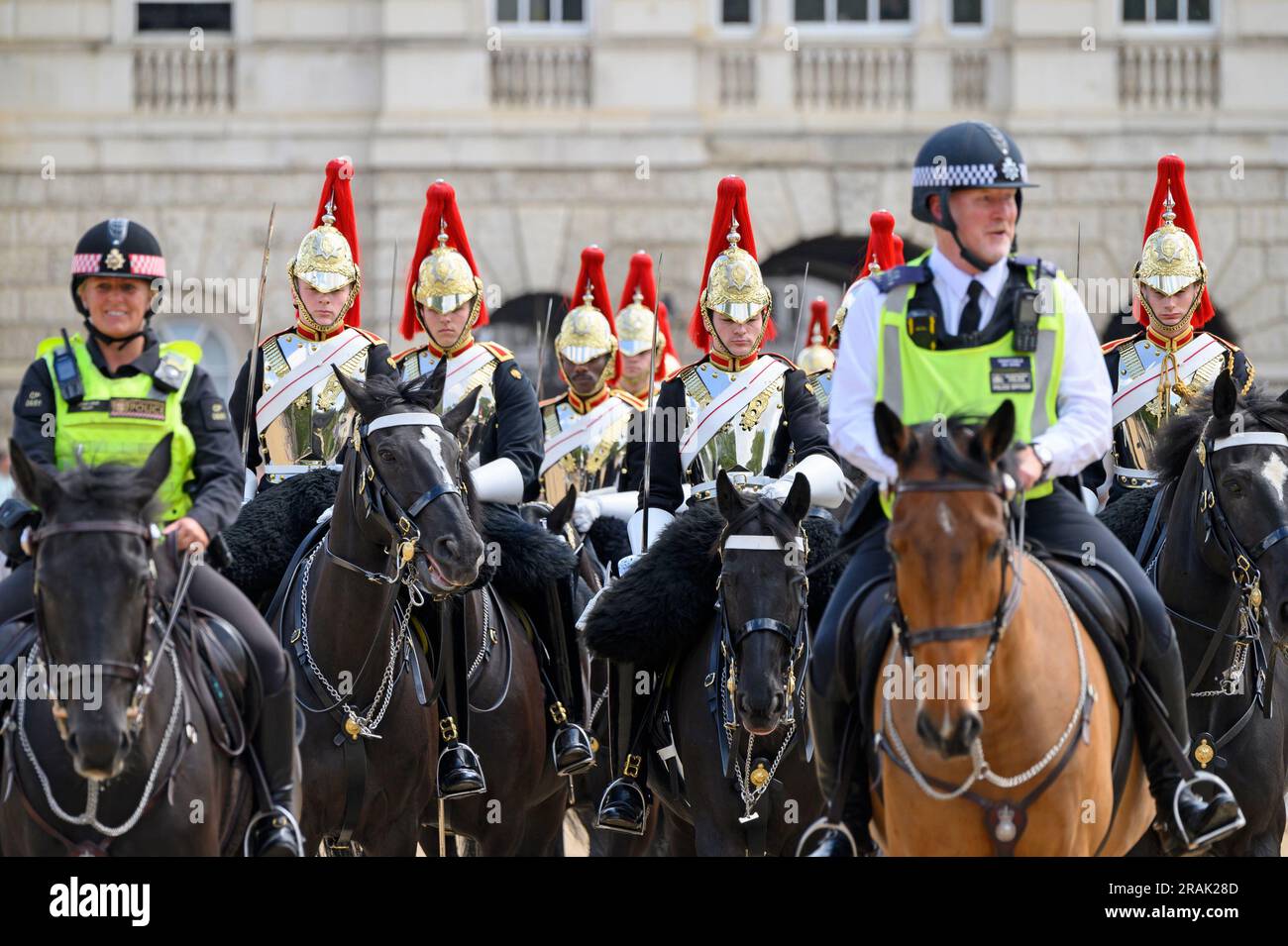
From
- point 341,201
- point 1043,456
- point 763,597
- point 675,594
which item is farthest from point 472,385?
point 1043,456

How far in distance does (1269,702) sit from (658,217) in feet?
45.9

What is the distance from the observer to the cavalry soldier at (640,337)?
14.8 meters

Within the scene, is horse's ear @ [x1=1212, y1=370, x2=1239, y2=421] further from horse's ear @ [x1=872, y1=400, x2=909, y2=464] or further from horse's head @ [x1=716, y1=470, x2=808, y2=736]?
horse's ear @ [x1=872, y1=400, x2=909, y2=464]

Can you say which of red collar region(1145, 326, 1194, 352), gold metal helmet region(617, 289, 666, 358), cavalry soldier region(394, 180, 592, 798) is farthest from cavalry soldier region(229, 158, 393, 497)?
gold metal helmet region(617, 289, 666, 358)

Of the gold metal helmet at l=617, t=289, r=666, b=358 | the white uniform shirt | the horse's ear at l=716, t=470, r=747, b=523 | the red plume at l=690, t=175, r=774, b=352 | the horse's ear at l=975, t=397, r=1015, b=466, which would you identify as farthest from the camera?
the gold metal helmet at l=617, t=289, r=666, b=358

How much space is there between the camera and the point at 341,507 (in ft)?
28.3

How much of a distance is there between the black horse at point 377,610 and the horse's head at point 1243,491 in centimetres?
255

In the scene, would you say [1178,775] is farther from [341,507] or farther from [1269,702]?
[341,507]

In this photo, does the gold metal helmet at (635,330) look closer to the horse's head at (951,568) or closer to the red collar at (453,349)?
the red collar at (453,349)

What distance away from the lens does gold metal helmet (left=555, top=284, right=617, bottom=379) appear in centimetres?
1335

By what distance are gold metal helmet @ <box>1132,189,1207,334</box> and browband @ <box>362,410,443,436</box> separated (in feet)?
12.3

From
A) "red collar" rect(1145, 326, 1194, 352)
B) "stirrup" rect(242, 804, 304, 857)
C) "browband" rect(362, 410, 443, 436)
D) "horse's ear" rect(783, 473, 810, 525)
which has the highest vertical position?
"red collar" rect(1145, 326, 1194, 352)
